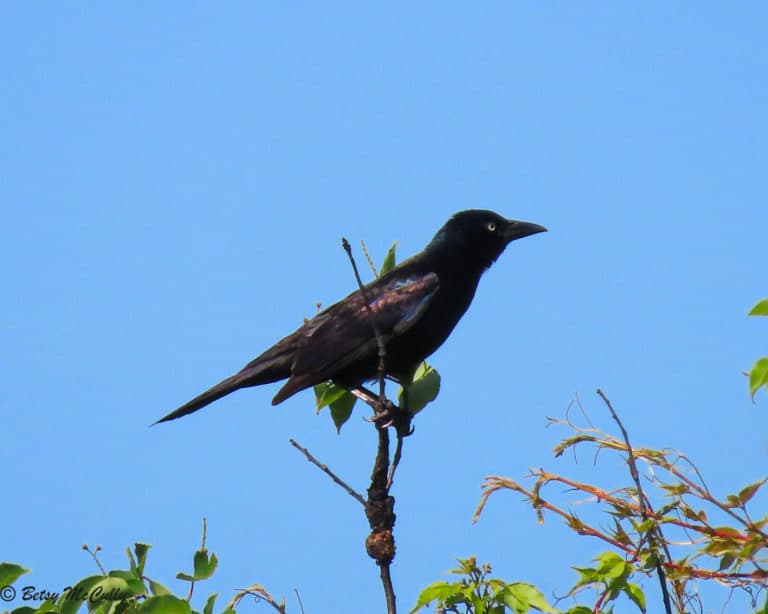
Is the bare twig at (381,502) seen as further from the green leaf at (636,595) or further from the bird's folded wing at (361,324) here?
the bird's folded wing at (361,324)

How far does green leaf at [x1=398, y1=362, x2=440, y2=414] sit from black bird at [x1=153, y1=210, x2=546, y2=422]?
844 millimetres

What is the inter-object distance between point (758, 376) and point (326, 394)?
3.15 m

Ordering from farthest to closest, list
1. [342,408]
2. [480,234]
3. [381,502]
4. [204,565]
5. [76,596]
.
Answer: [480,234], [342,408], [381,502], [204,565], [76,596]

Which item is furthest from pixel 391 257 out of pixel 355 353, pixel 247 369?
pixel 247 369

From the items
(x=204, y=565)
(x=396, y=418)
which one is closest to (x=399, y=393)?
(x=396, y=418)

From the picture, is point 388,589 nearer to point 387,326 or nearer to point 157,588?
point 157,588

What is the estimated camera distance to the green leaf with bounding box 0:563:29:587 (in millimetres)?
3453

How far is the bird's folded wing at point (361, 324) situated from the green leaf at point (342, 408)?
708 mm

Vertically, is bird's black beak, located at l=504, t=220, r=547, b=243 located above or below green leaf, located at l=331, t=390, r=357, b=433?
above

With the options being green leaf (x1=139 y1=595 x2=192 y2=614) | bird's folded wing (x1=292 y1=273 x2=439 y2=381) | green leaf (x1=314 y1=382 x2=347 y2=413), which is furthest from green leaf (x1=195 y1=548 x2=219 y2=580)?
bird's folded wing (x1=292 y1=273 x2=439 y2=381)

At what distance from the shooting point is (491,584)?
3.54 m

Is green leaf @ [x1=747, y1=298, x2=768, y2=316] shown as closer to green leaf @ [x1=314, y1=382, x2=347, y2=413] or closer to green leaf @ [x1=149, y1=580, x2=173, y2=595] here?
green leaf @ [x1=149, y1=580, x2=173, y2=595]

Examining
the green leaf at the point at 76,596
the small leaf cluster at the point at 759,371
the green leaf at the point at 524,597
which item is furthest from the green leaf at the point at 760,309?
the green leaf at the point at 76,596

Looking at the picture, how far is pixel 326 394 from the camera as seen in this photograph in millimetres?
5688
